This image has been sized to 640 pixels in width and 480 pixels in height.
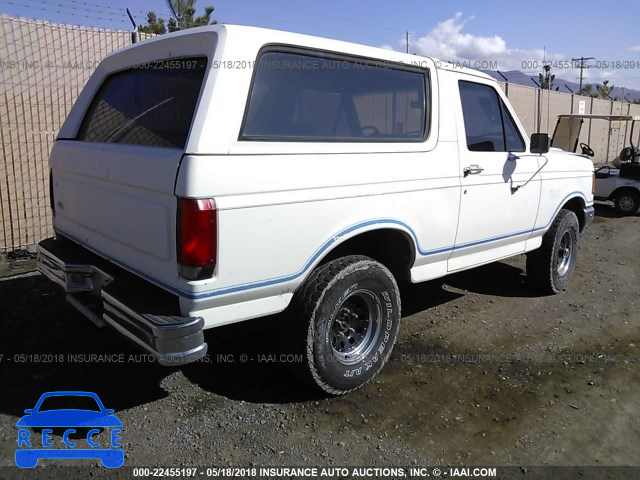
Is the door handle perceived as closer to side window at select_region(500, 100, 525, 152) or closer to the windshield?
side window at select_region(500, 100, 525, 152)

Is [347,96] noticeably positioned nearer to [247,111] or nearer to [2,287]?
[247,111]

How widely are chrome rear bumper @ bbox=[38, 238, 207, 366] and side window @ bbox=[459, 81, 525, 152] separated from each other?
2630mm

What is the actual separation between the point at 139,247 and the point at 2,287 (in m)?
3.25

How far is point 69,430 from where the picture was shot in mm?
2959

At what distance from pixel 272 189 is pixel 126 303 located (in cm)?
98

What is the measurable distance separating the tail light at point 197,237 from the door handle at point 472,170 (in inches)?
86.3

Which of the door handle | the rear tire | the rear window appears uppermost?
the rear window

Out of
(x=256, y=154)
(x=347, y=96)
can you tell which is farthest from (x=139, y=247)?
(x=347, y=96)

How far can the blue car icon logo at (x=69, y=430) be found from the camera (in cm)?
278

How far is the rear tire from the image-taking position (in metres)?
10.6

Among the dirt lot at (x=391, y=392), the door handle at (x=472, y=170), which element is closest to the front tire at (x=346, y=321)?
the dirt lot at (x=391, y=392)

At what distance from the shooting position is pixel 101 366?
12.1ft

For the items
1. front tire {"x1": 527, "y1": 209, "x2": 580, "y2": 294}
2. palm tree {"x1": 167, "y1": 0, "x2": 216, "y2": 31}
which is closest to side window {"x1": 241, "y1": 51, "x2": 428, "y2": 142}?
front tire {"x1": 527, "y1": 209, "x2": 580, "y2": 294}

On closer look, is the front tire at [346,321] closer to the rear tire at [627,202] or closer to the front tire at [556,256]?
the front tire at [556,256]
